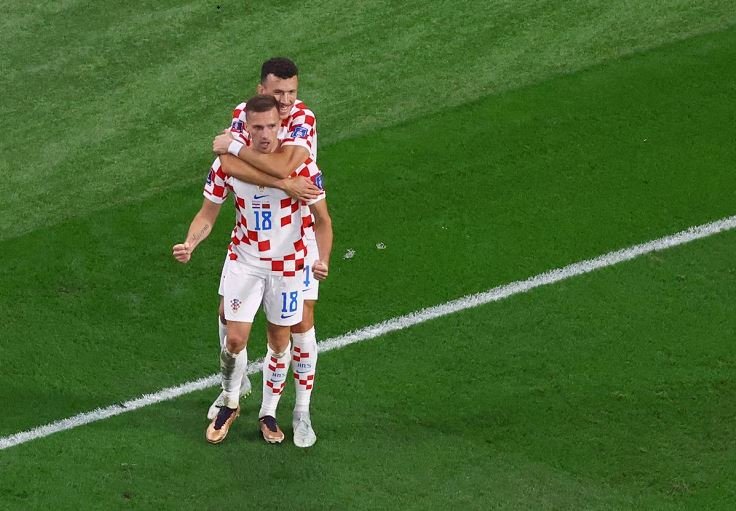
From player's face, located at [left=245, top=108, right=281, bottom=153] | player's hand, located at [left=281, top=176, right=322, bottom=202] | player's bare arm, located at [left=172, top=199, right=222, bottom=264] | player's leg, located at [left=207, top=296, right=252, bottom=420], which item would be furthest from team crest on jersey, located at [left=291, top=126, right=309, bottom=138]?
player's leg, located at [left=207, top=296, right=252, bottom=420]

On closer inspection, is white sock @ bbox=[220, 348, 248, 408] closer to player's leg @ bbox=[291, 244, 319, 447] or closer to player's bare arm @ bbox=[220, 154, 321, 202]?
player's leg @ bbox=[291, 244, 319, 447]

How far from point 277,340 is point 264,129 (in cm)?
136

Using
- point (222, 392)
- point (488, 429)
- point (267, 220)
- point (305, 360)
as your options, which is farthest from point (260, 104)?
point (488, 429)

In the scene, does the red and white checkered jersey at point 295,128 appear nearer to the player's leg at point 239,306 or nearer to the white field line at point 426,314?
the player's leg at point 239,306

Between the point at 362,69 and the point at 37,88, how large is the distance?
301 cm

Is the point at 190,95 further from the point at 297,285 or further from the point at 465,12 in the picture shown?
the point at 297,285

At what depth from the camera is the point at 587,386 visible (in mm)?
7758

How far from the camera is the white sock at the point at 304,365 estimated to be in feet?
24.0

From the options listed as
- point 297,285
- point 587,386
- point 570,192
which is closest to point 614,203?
point 570,192

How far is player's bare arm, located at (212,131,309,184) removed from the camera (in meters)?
6.64

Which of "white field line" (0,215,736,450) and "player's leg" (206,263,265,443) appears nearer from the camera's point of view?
"player's leg" (206,263,265,443)

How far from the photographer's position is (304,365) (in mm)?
7355

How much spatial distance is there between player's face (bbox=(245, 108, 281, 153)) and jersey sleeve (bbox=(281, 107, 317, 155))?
0.11 m

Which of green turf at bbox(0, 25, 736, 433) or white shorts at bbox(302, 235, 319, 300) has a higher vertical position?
white shorts at bbox(302, 235, 319, 300)
